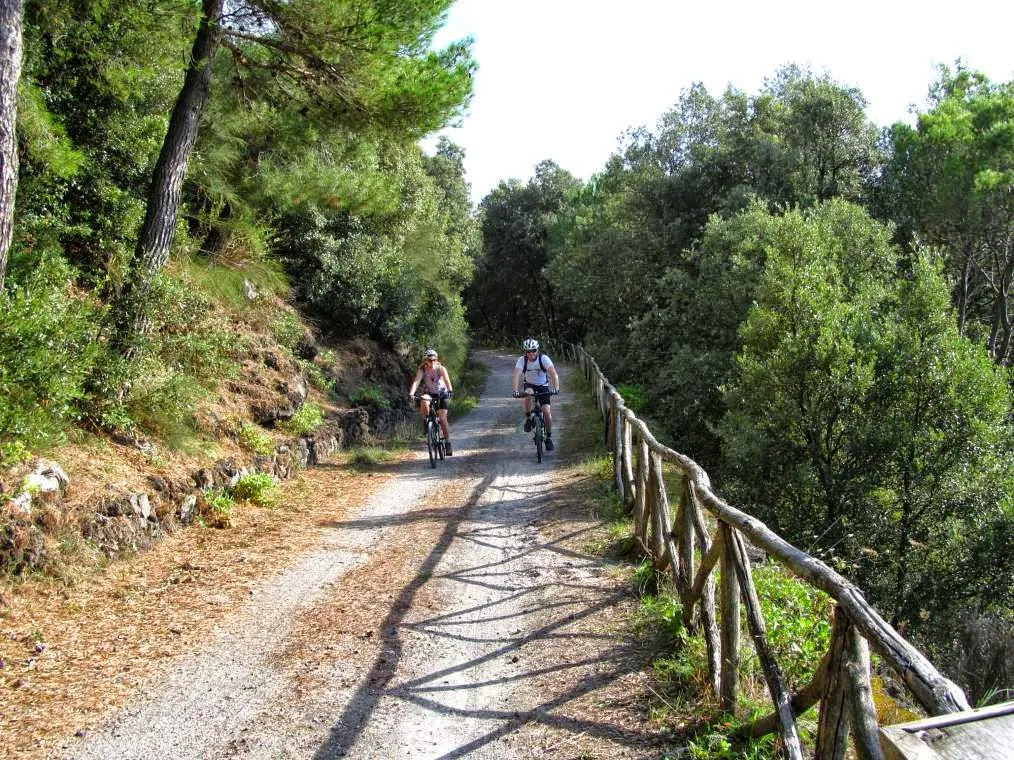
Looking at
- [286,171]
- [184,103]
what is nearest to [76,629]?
[184,103]

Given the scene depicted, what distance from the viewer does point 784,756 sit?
3.32 meters

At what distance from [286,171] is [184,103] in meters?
6.20

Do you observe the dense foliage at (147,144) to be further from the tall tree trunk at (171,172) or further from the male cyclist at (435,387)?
the male cyclist at (435,387)

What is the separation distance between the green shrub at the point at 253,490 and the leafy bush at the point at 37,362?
2476mm

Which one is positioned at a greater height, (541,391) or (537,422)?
(541,391)

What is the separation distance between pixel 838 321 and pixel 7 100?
1374 centimetres

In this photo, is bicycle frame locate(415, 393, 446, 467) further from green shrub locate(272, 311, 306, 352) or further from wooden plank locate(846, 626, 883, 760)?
wooden plank locate(846, 626, 883, 760)

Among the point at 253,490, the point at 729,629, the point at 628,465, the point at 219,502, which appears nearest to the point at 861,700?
the point at 729,629

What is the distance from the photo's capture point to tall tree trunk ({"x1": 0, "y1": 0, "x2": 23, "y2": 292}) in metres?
6.16

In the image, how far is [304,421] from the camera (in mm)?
11977

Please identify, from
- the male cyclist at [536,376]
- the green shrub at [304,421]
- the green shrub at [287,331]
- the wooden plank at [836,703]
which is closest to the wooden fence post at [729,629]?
the wooden plank at [836,703]

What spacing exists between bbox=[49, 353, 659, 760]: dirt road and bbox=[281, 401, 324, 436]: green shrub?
3.83 m

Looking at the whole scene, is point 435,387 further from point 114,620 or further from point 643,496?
point 114,620

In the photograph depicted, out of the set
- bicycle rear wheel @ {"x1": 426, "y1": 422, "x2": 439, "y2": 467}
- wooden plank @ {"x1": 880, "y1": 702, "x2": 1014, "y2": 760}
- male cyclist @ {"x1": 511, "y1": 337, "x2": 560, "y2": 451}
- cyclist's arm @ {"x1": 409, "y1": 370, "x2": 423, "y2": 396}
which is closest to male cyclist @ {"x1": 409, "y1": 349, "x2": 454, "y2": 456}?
cyclist's arm @ {"x1": 409, "y1": 370, "x2": 423, "y2": 396}
